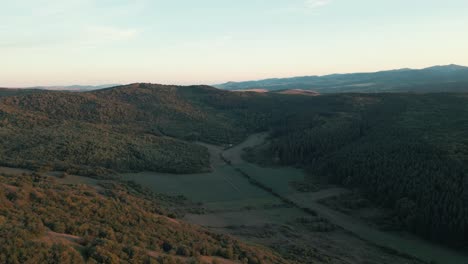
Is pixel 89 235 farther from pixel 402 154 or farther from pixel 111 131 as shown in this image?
pixel 111 131

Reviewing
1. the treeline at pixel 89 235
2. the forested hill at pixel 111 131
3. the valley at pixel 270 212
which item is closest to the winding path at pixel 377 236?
the valley at pixel 270 212

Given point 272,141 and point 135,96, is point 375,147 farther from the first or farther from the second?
point 135,96

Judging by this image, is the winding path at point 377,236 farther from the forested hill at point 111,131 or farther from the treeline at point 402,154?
the forested hill at point 111,131

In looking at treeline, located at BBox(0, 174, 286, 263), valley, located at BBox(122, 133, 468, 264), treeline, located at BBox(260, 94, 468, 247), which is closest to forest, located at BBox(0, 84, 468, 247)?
treeline, located at BBox(260, 94, 468, 247)

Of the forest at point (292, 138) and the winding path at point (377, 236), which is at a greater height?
the forest at point (292, 138)

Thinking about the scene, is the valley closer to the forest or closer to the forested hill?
the forest

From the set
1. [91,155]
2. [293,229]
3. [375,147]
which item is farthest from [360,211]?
[91,155]

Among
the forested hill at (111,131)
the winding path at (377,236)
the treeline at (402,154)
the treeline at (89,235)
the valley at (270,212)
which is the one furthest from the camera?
the forested hill at (111,131)
